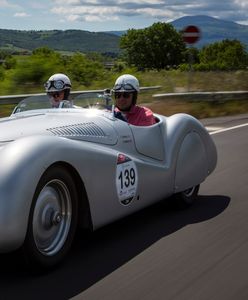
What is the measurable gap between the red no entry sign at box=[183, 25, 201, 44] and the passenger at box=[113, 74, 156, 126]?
12.5 meters

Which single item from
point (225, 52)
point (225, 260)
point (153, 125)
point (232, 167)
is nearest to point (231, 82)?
point (232, 167)

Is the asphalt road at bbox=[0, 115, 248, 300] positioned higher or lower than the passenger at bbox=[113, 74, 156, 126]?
lower

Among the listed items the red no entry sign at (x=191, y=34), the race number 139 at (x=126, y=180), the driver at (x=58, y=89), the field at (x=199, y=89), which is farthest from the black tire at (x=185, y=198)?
the red no entry sign at (x=191, y=34)

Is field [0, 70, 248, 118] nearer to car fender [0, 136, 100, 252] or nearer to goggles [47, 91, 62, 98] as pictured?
goggles [47, 91, 62, 98]

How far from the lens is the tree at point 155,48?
12825 centimetres

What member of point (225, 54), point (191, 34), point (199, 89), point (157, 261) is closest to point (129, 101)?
point (157, 261)

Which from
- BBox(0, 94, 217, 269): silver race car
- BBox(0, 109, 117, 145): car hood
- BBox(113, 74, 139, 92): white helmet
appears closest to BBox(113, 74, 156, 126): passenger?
BBox(113, 74, 139, 92): white helmet

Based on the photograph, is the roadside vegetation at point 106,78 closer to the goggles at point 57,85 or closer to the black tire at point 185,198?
the goggles at point 57,85

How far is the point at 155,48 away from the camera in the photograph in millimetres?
129250

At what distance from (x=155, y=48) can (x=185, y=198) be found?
125 m

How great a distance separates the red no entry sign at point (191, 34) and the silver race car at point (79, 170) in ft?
40.1

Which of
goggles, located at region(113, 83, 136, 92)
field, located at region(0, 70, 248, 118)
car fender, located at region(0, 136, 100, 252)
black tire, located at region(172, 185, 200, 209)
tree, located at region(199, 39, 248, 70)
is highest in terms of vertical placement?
goggles, located at region(113, 83, 136, 92)

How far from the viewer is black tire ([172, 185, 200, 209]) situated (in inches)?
246

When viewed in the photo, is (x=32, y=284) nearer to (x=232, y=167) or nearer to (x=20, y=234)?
(x=20, y=234)
